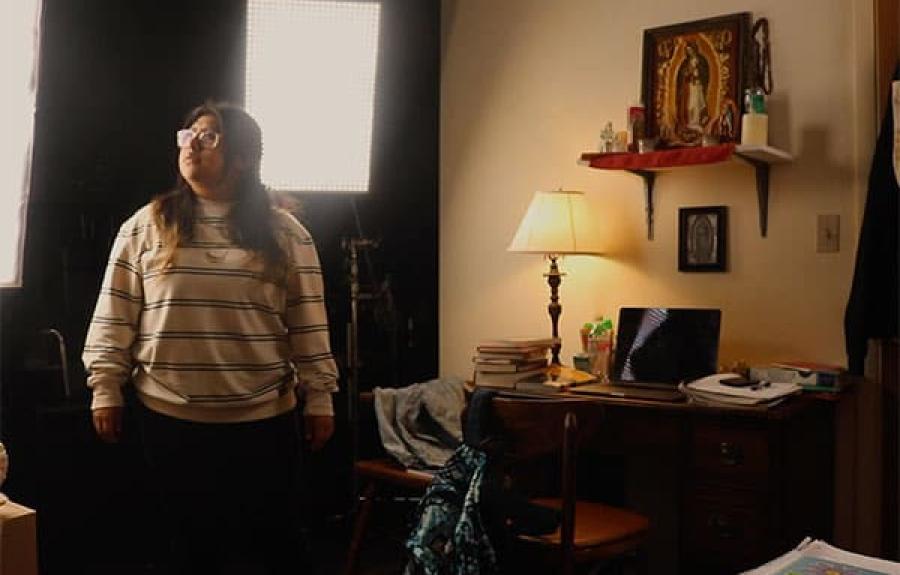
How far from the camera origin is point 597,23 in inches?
129

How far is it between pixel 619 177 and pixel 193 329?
1639 mm

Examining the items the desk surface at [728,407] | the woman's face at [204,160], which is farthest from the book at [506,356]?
the woman's face at [204,160]

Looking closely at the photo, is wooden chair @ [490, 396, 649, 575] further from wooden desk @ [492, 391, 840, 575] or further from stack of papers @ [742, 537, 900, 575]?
stack of papers @ [742, 537, 900, 575]

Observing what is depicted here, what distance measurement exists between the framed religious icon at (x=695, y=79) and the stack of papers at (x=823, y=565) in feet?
A: 5.88

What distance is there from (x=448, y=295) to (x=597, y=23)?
3.82 ft

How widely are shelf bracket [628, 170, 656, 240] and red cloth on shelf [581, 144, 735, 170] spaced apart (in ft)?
0.53

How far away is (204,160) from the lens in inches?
89.6

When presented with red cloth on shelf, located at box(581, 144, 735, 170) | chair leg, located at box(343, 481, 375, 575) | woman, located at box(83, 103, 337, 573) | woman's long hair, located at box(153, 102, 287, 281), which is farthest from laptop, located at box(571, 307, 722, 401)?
woman's long hair, located at box(153, 102, 287, 281)

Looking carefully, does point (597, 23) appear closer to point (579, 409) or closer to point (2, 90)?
point (579, 409)

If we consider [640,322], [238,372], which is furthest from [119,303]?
[640,322]

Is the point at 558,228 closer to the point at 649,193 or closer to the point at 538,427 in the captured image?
the point at 649,193

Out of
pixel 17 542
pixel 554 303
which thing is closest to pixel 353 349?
pixel 554 303

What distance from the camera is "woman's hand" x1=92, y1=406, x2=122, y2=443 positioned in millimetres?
2193

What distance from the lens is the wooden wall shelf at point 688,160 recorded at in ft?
9.02
